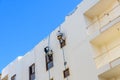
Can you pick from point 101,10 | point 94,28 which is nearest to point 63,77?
point 94,28

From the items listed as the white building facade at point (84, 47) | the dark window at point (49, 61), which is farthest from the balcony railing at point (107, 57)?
the dark window at point (49, 61)

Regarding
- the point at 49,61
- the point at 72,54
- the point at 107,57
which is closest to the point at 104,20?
the point at 107,57

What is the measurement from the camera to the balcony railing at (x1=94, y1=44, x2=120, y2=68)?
14594mm

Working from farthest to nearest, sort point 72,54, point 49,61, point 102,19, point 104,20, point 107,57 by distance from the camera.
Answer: point 49,61 → point 72,54 → point 102,19 → point 104,20 → point 107,57

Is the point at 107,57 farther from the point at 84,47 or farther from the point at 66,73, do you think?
the point at 66,73

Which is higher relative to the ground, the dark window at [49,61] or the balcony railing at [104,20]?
the balcony railing at [104,20]

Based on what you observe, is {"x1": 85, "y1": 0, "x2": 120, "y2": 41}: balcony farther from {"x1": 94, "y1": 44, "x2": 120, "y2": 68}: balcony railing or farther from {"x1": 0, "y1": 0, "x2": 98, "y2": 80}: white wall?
{"x1": 94, "y1": 44, "x2": 120, "y2": 68}: balcony railing

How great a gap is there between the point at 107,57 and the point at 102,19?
2.68 meters

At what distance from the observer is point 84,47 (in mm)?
15656

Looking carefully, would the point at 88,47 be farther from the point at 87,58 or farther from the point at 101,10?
the point at 101,10

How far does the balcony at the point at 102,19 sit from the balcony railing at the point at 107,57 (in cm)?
117

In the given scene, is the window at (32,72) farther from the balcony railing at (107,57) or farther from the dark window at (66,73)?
the balcony railing at (107,57)

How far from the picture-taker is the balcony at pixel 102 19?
1490 cm

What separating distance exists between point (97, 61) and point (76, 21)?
3.58 meters
